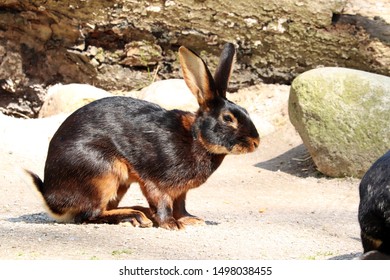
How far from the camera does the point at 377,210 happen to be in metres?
4.48

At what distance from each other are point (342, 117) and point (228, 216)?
108 inches

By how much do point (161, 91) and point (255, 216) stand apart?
4.28 m

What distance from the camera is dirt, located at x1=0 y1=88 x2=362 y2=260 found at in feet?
17.6

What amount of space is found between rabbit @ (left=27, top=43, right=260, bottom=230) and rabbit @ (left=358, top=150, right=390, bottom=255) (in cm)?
169

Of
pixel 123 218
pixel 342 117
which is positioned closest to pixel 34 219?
pixel 123 218

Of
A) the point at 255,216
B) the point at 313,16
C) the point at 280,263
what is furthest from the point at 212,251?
the point at 313,16

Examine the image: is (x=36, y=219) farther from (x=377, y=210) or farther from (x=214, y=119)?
(x=377, y=210)

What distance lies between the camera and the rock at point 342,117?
31.1ft

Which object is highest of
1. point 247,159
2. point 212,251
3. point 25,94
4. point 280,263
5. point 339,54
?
point 280,263

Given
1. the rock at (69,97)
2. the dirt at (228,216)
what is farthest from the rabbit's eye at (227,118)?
the rock at (69,97)

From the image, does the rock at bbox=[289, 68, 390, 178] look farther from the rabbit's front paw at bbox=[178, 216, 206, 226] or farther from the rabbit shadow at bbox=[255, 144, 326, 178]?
the rabbit's front paw at bbox=[178, 216, 206, 226]

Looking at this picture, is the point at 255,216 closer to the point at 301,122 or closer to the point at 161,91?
the point at 301,122

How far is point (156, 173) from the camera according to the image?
6203mm

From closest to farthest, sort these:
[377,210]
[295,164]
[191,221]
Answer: [377,210] → [191,221] → [295,164]
